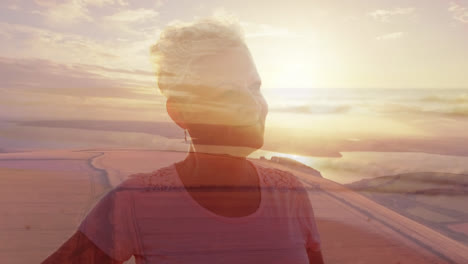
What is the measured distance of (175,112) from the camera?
2.35ft

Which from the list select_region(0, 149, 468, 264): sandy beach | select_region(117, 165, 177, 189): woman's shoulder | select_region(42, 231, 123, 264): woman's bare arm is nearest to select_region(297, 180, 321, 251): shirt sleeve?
select_region(0, 149, 468, 264): sandy beach

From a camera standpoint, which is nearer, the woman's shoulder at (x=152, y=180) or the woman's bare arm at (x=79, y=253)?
the woman's bare arm at (x=79, y=253)

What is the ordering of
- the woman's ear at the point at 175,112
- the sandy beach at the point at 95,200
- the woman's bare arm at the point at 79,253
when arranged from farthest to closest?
1. the sandy beach at the point at 95,200
2. the woman's ear at the point at 175,112
3. the woman's bare arm at the point at 79,253

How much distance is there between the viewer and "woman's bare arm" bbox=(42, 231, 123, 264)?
23.6 inches

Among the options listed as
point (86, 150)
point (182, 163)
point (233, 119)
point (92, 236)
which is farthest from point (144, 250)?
point (86, 150)

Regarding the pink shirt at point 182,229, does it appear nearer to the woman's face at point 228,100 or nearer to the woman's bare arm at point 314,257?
the woman's bare arm at point 314,257

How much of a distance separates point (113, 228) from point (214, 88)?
0.39 m

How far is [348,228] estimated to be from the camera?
1310 mm

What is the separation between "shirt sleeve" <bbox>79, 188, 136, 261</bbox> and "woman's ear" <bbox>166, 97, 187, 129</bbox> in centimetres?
22

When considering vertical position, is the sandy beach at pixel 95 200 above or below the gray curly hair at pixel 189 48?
below

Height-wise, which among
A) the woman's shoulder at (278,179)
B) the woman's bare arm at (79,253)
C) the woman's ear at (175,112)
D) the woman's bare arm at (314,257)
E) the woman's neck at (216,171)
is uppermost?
the woman's ear at (175,112)

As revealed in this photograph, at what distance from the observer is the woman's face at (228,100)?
67 centimetres

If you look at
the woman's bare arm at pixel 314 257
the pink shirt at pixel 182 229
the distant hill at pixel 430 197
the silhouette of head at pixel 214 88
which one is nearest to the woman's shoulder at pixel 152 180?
the pink shirt at pixel 182 229

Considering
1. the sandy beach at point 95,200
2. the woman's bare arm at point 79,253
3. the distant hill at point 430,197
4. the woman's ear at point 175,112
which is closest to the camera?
the woman's bare arm at point 79,253
